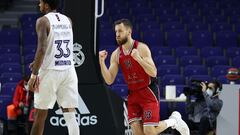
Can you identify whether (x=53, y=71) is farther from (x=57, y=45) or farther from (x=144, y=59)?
(x=144, y=59)

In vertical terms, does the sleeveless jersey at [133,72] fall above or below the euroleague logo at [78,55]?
below

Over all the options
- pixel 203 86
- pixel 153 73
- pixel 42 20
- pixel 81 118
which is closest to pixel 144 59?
pixel 153 73

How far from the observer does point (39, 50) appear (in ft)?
21.6

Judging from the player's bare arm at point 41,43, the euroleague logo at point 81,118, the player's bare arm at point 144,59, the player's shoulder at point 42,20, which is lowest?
the euroleague logo at point 81,118

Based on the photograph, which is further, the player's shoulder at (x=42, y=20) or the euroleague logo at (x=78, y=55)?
the euroleague logo at (x=78, y=55)

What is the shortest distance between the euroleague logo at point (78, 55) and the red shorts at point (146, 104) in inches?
32.2

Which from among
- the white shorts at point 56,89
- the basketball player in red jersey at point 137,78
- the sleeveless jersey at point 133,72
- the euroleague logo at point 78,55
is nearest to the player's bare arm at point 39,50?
the white shorts at point 56,89

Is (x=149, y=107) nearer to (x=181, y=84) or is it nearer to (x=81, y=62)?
(x=81, y=62)

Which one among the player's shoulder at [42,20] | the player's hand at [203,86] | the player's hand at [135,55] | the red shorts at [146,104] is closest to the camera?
the player's shoulder at [42,20]

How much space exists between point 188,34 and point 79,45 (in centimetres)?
866

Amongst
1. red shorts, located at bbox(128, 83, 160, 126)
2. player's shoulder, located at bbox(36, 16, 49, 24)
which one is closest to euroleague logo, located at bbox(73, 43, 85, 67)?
red shorts, located at bbox(128, 83, 160, 126)

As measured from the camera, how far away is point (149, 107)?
335 inches

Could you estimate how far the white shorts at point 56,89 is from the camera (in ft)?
22.2

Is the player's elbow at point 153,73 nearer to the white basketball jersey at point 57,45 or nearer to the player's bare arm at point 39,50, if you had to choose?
the white basketball jersey at point 57,45
